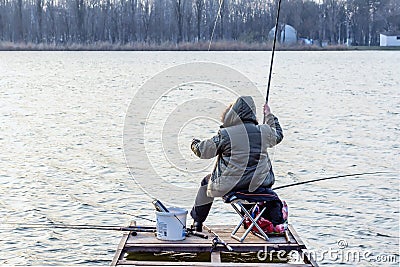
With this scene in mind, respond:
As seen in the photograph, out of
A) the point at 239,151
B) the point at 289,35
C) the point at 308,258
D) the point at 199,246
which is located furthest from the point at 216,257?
the point at 289,35

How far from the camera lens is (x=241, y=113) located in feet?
22.6

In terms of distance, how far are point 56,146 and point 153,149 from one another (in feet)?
6.36

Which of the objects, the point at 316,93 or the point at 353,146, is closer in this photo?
the point at 353,146

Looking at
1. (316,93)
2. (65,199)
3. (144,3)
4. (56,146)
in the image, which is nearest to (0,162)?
(56,146)

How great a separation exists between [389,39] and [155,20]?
28503 mm

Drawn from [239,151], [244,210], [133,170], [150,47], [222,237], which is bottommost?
[150,47]

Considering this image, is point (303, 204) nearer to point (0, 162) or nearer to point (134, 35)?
point (0, 162)

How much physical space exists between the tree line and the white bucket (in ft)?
224

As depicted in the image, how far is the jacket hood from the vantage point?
6875 mm

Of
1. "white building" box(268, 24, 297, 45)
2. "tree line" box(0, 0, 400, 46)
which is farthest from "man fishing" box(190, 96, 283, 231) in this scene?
"white building" box(268, 24, 297, 45)

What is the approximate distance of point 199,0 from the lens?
77062 millimetres

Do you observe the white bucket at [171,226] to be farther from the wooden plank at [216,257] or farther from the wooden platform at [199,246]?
the wooden plank at [216,257]

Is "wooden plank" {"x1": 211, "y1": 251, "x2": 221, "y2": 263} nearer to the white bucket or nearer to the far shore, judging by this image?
the white bucket

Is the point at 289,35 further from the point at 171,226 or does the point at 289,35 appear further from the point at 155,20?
the point at 171,226
